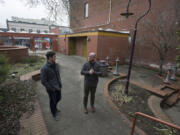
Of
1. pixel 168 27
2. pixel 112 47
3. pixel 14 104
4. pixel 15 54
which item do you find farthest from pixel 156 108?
pixel 15 54

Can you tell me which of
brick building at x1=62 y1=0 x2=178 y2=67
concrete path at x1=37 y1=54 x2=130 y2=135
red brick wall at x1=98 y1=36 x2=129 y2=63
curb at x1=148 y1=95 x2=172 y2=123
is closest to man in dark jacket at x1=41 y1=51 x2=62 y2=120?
concrete path at x1=37 y1=54 x2=130 y2=135

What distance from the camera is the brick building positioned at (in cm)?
764

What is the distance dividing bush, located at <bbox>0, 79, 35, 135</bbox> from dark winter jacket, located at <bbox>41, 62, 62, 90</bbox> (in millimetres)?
942

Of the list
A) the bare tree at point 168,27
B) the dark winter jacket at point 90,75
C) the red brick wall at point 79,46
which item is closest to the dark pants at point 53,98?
the dark winter jacket at point 90,75

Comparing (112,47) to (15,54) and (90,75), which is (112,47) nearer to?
(90,75)

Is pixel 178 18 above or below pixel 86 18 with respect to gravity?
below

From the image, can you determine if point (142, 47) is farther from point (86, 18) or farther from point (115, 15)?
point (86, 18)

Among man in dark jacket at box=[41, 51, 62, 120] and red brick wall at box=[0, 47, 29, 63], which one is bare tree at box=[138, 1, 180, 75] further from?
red brick wall at box=[0, 47, 29, 63]

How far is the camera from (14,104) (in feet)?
9.27

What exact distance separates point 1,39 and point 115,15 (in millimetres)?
18973

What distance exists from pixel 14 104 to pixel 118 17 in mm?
11827

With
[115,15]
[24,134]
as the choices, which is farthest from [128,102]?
[115,15]

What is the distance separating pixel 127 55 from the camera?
10727mm

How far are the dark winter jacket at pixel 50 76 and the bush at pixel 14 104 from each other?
0.94 metres
